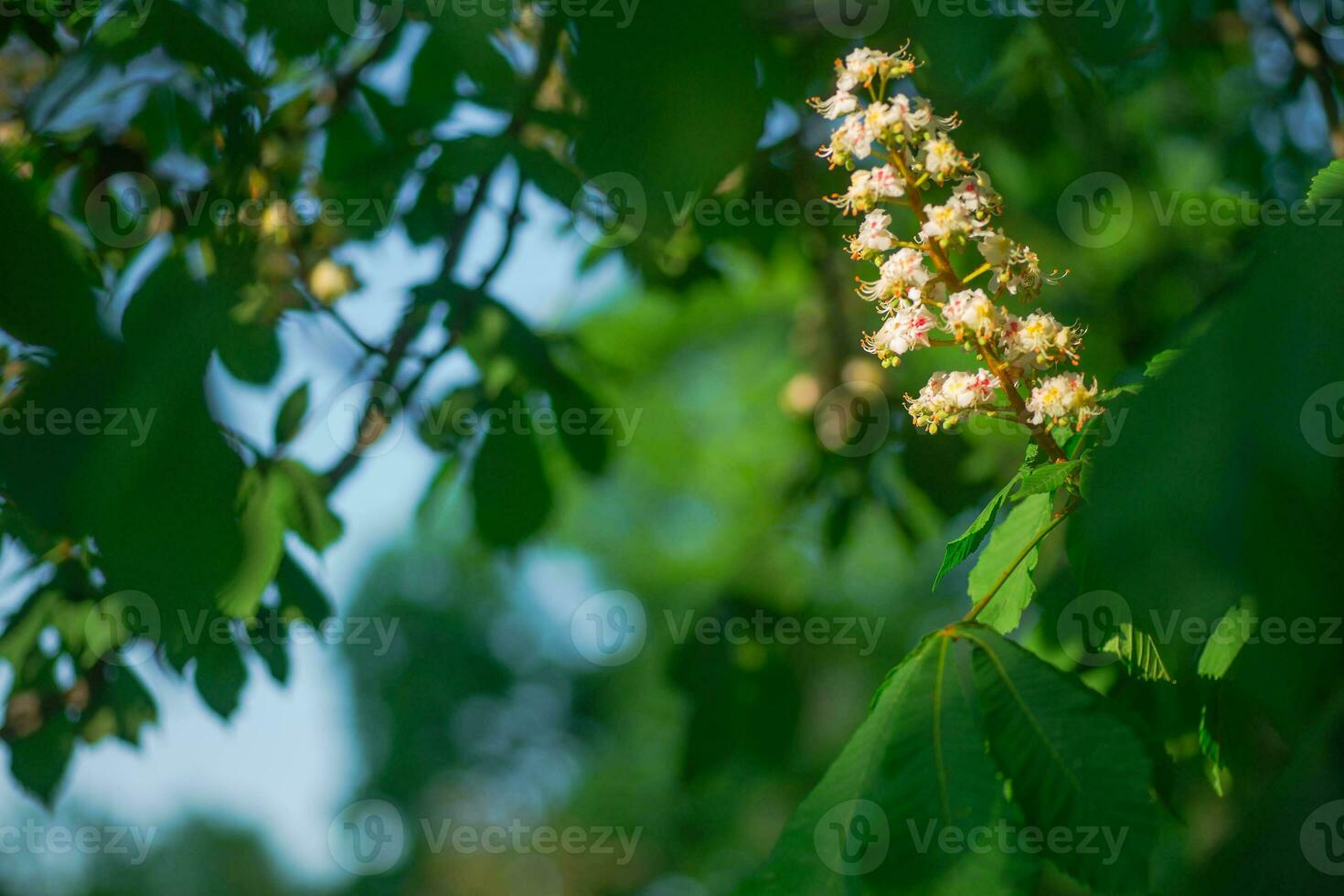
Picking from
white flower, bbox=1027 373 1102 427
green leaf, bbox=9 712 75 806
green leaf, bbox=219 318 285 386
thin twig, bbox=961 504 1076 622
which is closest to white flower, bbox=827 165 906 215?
white flower, bbox=1027 373 1102 427

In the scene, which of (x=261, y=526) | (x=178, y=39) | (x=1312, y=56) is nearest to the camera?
(x=178, y=39)

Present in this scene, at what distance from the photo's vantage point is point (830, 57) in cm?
203

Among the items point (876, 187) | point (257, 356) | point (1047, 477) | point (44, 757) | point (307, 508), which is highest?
point (876, 187)

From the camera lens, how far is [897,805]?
0.77 m

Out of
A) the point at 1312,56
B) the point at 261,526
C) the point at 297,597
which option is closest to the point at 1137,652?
the point at 261,526

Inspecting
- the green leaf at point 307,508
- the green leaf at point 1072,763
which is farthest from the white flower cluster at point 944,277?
the green leaf at point 307,508

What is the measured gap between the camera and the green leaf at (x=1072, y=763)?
76 centimetres

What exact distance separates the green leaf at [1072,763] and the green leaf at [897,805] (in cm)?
3

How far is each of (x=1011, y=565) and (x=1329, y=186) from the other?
1.34 ft

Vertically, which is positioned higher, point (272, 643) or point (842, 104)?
point (842, 104)

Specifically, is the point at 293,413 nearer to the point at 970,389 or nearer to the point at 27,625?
the point at 27,625

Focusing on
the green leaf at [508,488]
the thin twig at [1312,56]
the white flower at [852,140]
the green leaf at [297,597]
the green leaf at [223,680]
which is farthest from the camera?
the thin twig at [1312,56]

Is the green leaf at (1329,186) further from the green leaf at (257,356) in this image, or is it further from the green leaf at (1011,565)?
the green leaf at (257,356)

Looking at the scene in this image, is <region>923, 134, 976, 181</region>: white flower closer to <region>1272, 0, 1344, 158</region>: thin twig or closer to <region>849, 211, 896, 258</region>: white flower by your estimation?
<region>849, 211, 896, 258</region>: white flower
